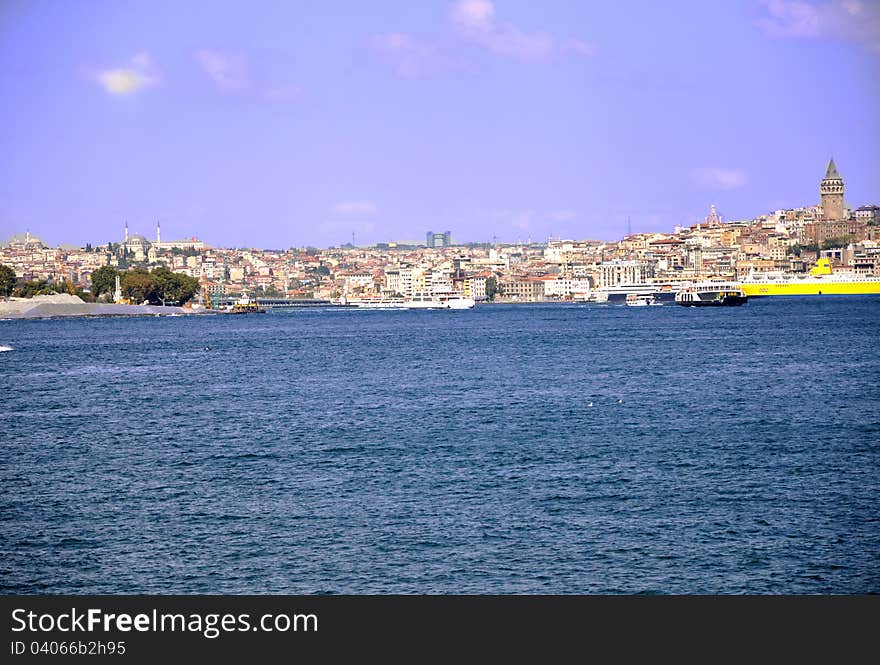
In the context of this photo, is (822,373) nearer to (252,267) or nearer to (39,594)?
(39,594)

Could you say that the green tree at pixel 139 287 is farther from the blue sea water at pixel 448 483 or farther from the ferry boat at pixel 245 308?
the blue sea water at pixel 448 483

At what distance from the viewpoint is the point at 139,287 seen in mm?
93312

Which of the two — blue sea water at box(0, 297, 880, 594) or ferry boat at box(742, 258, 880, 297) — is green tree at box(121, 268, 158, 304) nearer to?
ferry boat at box(742, 258, 880, 297)

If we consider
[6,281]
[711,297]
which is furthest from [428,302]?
[6,281]

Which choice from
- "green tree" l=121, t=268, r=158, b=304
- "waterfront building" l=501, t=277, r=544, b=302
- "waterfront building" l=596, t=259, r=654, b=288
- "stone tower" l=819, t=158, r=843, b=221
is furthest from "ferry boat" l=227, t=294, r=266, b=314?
"stone tower" l=819, t=158, r=843, b=221

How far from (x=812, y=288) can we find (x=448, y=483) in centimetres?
10442

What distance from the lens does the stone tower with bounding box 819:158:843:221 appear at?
167 m

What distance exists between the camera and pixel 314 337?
51.4 metres

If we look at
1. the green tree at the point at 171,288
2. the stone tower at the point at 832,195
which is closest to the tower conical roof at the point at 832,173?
the stone tower at the point at 832,195

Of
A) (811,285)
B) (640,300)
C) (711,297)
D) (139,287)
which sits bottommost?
(640,300)

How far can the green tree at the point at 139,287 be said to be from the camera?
93062 mm

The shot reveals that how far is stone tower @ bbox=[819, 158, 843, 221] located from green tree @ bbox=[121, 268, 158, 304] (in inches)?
4098

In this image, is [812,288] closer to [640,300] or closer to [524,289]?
[640,300]

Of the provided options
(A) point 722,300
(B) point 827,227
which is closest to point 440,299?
(A) point 722,300
